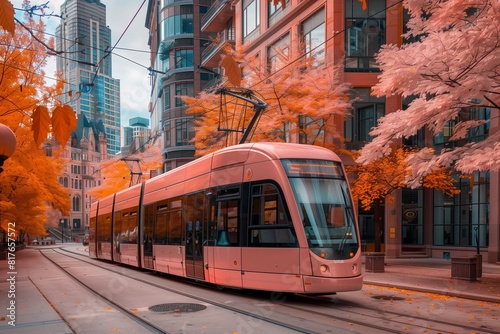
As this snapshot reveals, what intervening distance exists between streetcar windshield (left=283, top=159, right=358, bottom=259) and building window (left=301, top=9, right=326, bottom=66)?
16.0 m

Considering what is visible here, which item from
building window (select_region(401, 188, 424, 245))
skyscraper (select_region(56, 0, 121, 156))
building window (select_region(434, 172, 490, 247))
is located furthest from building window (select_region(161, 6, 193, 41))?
building window (select_region(434, 172, 490, 247))

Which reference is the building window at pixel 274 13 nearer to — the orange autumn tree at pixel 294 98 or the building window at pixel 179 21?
the orange autumn tree at pixel 294 98

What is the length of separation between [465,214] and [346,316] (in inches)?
793

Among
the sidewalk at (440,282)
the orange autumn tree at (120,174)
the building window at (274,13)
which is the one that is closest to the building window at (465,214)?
the sidewalk at (440,282)

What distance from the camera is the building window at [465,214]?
26266 mm

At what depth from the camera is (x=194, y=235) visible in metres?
14.9

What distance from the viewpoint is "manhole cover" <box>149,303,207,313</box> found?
10.9 m

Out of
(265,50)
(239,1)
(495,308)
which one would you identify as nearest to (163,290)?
(495,308)

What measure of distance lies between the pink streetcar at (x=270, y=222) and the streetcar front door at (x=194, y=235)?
0.07 feet

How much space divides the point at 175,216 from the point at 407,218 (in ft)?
61.9

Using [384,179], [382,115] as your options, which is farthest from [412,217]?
[384,179]

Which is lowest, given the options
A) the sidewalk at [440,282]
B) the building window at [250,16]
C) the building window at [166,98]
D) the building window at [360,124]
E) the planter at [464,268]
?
the sidewalk at [440,282]

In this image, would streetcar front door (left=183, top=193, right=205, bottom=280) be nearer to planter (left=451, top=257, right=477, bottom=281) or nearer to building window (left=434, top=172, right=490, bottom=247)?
planter (left=451, top=257, right=477, bottom=281)

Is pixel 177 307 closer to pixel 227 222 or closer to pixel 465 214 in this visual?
pixel 227 222
